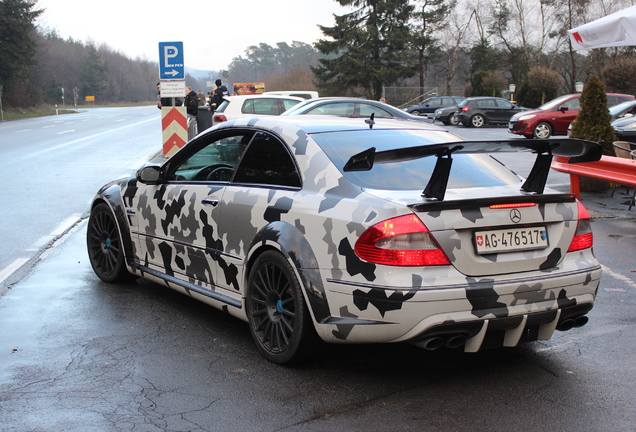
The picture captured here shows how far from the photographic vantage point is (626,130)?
16812mm

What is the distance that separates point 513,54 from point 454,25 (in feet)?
29.1

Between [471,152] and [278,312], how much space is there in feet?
4.91

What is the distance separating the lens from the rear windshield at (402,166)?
4.22 m

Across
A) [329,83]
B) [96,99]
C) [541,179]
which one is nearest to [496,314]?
[541,179]

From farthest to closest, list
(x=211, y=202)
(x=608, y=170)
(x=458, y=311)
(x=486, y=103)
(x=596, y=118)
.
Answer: (x=486, y=103) < (x=596, y=118) < (x=608, y=170) < (x=211, y=202) < (x=458, y=311)

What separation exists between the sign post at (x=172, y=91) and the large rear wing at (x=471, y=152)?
1234 centimetres

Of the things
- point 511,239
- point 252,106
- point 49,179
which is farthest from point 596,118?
point 49,179

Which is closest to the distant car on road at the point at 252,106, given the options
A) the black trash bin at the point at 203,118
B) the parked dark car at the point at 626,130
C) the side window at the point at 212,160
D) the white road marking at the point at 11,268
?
the black trash bin at the point at 203,118

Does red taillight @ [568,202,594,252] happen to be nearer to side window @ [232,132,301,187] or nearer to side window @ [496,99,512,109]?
side window @ [232,132,301,187]

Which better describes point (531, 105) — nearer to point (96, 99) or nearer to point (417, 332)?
point (417, 332)

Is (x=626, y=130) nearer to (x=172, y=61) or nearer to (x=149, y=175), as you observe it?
(x=172, y=61)

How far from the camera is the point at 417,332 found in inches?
145

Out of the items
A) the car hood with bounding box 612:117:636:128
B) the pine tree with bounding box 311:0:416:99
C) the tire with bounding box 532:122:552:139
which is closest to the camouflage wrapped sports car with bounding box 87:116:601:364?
the car hood with bounding box 612:117:636:128

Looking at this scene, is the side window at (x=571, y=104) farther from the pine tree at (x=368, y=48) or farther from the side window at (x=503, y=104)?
the pine tree at (x=368, y=48)
